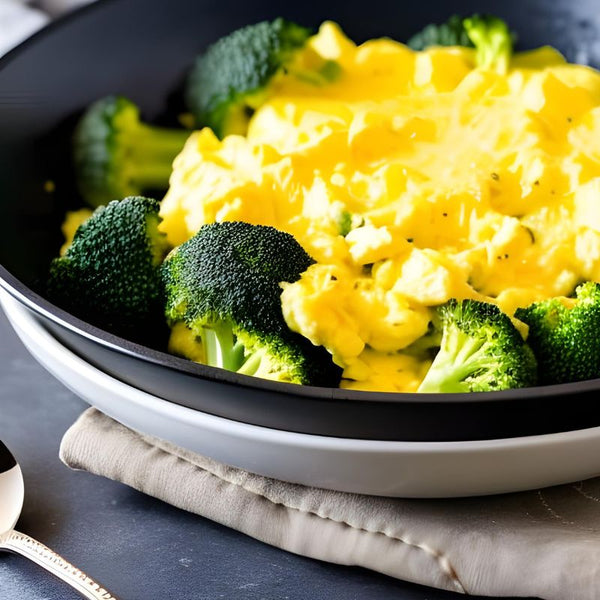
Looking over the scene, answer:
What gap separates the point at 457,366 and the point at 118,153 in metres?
1.08

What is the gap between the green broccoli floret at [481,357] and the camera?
1.62 metres

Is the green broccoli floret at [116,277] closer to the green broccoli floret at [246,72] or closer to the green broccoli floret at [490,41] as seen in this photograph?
the green broccoli floret at [246,72]

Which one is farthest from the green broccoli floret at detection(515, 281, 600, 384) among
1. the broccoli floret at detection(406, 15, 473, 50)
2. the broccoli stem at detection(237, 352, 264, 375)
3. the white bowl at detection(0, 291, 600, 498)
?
the broccoli floret at detection(406, 15, 473, 50)

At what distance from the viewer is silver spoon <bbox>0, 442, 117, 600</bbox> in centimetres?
156

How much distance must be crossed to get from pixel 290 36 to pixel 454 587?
4.64ft

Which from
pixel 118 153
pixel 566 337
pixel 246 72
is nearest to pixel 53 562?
pixel 566 337

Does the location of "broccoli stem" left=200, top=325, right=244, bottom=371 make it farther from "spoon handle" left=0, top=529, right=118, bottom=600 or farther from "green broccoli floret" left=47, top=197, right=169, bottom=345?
"spoon handle" left=0, top=529, right=118, bottom=600

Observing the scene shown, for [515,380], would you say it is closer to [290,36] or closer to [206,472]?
[206,472]

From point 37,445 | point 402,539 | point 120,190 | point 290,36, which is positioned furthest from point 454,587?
point 290,36

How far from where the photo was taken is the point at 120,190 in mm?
2328

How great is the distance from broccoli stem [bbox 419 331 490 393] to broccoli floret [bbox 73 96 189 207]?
0.94 meters

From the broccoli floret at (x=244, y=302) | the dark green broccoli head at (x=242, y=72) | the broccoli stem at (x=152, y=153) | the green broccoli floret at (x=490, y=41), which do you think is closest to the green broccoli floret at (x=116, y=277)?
the broccoli floret at (x=244, y=302)

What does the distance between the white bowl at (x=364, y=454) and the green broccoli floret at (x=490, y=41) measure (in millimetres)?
1261

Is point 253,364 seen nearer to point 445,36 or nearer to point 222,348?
point 222,348
